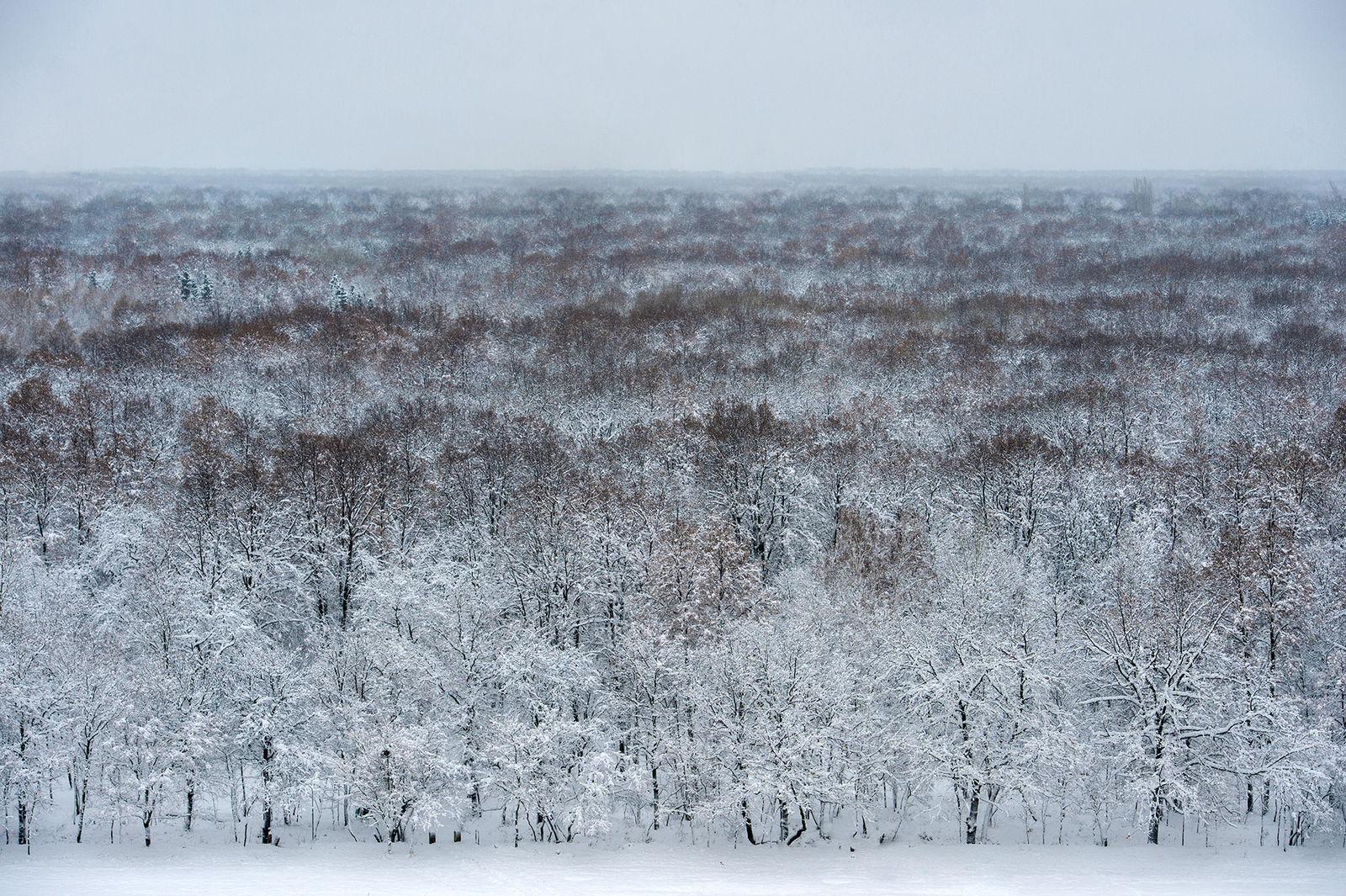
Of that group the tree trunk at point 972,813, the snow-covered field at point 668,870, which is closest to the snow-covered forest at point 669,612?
the tree trunk at point 972,813

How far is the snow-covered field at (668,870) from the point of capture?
86.6 feet

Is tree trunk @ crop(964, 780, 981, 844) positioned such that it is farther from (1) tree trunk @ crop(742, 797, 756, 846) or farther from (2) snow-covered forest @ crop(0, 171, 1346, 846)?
(1) tree trunk @ crop(742, 797, 756, 846)

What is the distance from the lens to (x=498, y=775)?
95.7 feet

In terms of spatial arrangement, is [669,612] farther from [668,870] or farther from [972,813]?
[972,813]

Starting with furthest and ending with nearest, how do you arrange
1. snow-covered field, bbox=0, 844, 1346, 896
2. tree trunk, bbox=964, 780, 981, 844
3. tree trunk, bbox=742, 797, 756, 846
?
tree trunk, bbox=964, 780, 981, 844, tree trunk, bbox=742, 797, 756, 846, snow-covered field, bbox=0, 844, 1346, 896

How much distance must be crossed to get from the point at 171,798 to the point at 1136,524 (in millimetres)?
44149

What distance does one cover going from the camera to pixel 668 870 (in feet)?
92.7

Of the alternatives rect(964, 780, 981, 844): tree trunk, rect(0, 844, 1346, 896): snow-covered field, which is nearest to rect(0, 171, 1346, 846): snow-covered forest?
rect(964, 780, 981, 844): tree trunk

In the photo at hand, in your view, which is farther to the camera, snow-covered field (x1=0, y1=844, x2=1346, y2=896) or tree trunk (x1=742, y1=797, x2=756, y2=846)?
tree trunk (x1=742, y1=797, x2=756, y2=846)

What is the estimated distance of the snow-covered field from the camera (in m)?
26.4

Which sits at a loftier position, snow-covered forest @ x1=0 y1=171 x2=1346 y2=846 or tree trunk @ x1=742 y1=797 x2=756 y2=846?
snow-covered forest @ x1=0 y1=171 x2=1346 y2=846

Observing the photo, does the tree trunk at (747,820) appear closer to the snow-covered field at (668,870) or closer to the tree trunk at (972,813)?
the snow-covered field at (668,870)

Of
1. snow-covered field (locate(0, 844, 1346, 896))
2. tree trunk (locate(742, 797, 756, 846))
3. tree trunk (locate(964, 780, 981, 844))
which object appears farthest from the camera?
tree trunk (locate(964, 780, 981, 844))

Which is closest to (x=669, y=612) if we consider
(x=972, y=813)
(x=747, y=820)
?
(x=747, y=820)
